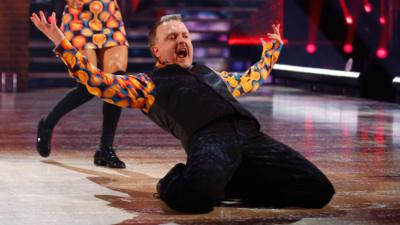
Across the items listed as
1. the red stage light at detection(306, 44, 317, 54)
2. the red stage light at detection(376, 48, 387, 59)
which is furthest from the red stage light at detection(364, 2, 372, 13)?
the red stage light at detection(306, 44, 317, 54)

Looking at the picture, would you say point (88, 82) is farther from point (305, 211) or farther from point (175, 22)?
point (305, 211)

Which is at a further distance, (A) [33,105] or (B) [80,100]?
(A) [33,105]

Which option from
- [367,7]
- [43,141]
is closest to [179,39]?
[43,141]

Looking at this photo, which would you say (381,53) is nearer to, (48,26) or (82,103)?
(82,103)

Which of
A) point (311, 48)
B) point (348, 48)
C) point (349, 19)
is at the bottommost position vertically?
point (311, 48)

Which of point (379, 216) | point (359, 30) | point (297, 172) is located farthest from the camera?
point (359, 30)

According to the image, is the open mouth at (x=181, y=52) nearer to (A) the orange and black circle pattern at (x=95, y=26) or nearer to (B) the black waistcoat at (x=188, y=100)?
(B) the black waistcoat at (x=188, y=100)

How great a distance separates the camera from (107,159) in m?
3.93

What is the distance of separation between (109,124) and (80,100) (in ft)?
0.71

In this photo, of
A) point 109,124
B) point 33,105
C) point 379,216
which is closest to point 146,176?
point 109,124

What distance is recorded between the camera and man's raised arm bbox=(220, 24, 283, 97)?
3.24 metres

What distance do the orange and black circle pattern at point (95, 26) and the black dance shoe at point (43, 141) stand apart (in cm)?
46

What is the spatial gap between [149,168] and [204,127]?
0.93 meters

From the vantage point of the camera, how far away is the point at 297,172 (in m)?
2.95
